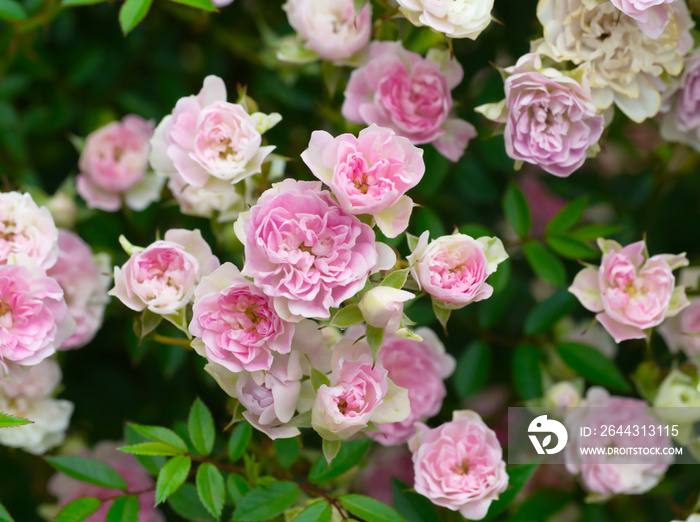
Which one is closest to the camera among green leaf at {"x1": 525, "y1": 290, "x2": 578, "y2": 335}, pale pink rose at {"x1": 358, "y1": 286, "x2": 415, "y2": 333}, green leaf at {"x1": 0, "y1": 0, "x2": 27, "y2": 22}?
pale pink rose at {"x1": 358, "y1": 286, "x2": 415, "y2": 333}

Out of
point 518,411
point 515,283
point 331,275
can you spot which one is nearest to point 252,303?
point 331,275

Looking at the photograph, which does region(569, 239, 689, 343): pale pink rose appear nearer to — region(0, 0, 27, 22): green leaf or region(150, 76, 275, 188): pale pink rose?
region(150, 76, 275, 188): pale pink rose

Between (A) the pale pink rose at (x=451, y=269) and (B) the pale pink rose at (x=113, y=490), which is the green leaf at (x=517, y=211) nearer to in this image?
(A) the pale pink rose at (x=451, y=269)

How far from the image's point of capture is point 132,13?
102cm

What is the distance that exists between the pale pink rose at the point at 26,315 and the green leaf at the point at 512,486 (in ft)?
2.26

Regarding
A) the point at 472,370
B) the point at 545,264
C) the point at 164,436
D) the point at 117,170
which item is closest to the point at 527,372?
the point at 472,370

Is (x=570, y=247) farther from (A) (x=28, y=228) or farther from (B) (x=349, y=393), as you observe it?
(A) (x=28, y=228)

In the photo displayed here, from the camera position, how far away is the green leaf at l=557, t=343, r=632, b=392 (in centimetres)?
116

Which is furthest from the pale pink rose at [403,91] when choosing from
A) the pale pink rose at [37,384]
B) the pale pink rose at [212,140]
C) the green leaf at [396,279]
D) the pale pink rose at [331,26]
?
the pale pink rose at [37,384]

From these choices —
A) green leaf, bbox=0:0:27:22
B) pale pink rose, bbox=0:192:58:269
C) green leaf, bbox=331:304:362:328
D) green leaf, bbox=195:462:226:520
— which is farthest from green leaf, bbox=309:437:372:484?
green leaf, bbox=0:0:27:22

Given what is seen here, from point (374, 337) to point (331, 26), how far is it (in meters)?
0.55

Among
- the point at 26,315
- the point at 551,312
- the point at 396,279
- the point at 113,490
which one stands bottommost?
the point at 113,490

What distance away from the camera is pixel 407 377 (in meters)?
1.11

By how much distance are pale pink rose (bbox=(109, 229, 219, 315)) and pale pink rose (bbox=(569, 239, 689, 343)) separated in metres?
0.57
